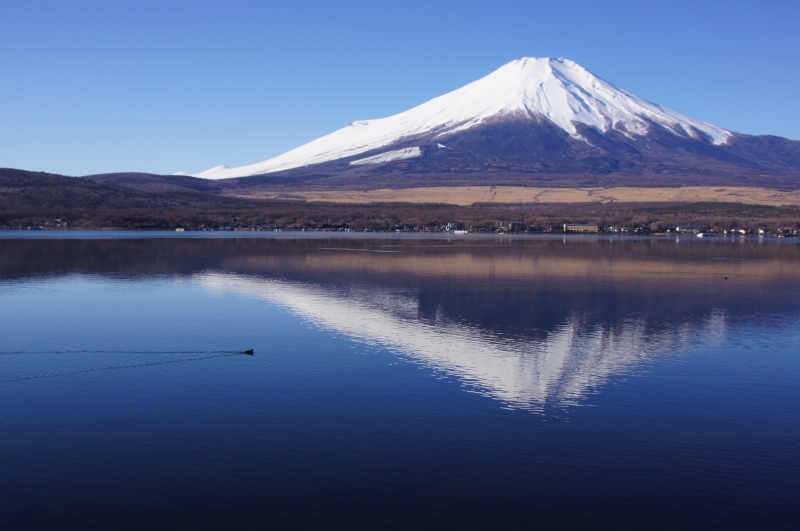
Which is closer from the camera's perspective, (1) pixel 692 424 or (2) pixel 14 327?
(1) pixel 692 424

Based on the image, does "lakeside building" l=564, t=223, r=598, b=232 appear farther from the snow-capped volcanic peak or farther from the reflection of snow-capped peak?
the snow-capped volcanic peak

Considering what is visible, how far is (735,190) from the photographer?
109 m

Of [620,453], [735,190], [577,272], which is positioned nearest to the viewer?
[620,453]

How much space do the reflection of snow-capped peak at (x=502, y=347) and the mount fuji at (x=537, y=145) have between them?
353 ft

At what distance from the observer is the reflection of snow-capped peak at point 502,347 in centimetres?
1219

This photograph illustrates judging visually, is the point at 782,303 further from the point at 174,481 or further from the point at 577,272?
the point at 174,481

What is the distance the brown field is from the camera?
102750 mm

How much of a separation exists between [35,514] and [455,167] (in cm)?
13715

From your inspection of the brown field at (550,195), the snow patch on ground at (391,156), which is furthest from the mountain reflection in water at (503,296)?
the snow patch on ground at (391,156)

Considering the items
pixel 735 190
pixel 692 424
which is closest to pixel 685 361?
pixel 692 424

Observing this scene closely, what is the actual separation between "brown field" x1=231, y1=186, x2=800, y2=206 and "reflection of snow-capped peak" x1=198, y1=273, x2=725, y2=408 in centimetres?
8762

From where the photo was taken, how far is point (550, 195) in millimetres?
111938

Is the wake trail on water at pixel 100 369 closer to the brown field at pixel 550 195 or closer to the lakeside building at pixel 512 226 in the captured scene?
the lakeside building at pixel 512 226

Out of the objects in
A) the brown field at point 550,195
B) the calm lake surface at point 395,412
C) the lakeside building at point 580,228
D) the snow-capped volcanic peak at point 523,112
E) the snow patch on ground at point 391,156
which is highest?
the snow-capped volcanic peak at point 523,112
